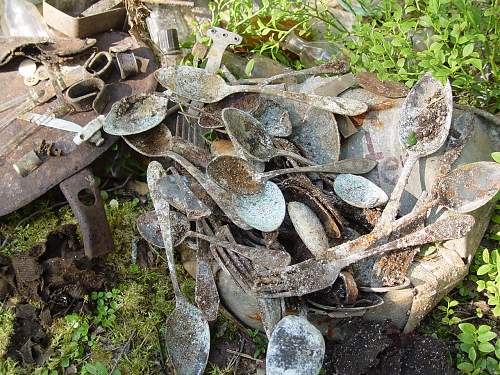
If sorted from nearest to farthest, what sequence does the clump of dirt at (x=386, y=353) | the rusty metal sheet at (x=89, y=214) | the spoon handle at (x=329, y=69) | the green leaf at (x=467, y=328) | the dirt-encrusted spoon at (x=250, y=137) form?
the clump of dirt at (x=386, y=353), the green leaf at (x=467, y=328), the dirt-encrusted spoon at (x=250, y=137), the rusty metal sheet at (x=89, y=214), the spoon handle at (x=329, y=69)

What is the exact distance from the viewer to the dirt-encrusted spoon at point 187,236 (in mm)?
1404

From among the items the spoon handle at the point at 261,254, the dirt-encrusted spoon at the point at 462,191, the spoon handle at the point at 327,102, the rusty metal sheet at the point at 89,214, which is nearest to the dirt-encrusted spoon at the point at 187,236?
the spoon handle at the point at 261,254

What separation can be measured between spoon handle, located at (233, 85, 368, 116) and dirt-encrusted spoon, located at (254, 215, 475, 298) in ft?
1.32

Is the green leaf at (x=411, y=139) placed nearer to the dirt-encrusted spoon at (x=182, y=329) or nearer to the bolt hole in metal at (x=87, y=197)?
the dirt-encrusted spoon at (x=182, y=329)

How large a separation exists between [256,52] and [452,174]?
825 millimetres

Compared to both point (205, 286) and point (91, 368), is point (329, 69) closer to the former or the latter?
point (205, 286)

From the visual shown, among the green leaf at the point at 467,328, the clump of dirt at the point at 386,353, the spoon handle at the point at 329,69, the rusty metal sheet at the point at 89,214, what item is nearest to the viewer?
the clump of dirt at the point at 386,353

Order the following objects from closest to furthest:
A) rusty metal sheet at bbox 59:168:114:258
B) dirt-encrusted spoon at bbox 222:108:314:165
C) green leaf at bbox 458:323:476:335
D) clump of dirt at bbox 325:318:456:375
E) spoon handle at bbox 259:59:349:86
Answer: clump of dirt at bbox 325:318:456:375 < green leaf at bbox 458:323:476:335 < dirt-encrusted spoon at bbox 222:108:314:165 < rusty metal sheet at bbox 59:168:114:258 < spoon handle at bbox 259:59:349:86

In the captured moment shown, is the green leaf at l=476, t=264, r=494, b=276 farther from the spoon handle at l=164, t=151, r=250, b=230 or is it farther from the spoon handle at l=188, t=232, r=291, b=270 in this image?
the spoon handle at l=164, t=151, r=250, b=230

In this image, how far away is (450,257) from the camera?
1.48m

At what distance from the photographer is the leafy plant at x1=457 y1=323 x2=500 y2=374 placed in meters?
1.38

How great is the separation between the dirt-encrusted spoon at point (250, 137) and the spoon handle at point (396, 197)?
24 centimetres

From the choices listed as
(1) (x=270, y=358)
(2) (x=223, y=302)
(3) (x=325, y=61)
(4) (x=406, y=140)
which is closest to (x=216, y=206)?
(2) (x=223, y=302)

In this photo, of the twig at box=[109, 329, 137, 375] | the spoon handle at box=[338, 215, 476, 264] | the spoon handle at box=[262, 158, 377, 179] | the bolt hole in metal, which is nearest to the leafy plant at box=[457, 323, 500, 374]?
the spoon handle at box=[338, 215, 476, 264]
